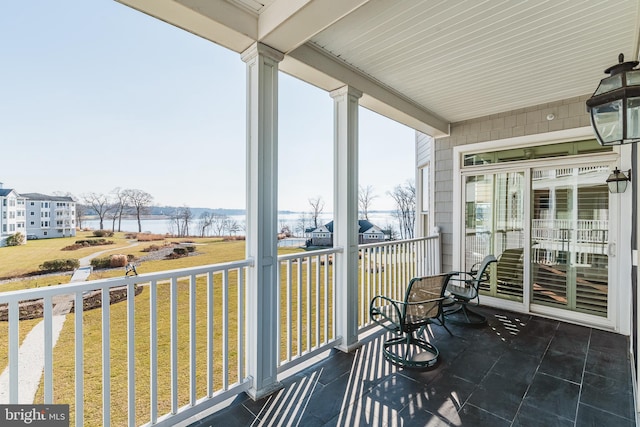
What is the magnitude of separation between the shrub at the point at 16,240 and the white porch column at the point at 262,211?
1302 mm

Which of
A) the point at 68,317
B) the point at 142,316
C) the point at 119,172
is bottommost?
the point at 142,316

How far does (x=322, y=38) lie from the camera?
102 inches

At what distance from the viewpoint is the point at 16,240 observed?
4.85 feet

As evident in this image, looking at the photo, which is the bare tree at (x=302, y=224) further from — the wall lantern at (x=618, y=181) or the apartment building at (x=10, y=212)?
the wall lantern at (x=618, y=181)

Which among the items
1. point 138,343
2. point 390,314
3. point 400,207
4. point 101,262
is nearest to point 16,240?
point 101,262

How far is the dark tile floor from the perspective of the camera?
2119 millimetres

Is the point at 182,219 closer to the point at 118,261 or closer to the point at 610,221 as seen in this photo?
the point at 118,261

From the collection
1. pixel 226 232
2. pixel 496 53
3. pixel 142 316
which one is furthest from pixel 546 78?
pixel 142 316

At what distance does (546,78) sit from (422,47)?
1.70 metres

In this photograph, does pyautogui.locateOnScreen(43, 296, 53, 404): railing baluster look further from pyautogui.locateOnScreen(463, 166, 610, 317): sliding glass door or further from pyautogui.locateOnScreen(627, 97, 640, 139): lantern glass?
pyautogui.locateOnScreen(463, 166, 610, 317): sliding glass door

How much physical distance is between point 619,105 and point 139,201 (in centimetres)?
282

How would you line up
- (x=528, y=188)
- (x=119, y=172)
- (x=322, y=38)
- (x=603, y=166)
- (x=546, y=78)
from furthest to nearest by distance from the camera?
(x=528, y=188)
(x=603, y=166)
(x=546, y=78)
(x=322, y=38)
(x=119, y=172)

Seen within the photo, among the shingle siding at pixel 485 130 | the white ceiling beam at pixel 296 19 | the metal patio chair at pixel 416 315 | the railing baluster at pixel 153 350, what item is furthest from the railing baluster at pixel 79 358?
the shingle siding at pixel 485 130

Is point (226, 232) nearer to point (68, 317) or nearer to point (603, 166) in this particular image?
point (68, 317)
